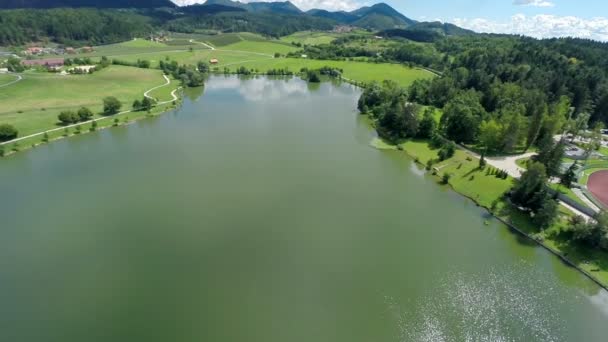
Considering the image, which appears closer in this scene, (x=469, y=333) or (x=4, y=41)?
(x=469, y=333)

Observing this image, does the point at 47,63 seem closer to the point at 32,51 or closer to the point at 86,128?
the point at 32,51

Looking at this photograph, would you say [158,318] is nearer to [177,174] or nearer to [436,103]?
[177,174]

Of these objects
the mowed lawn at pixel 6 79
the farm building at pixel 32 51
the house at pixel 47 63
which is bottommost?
the mowed lawn at pixel 6 79

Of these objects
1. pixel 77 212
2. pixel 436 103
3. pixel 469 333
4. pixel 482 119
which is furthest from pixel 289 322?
pixel 436 103

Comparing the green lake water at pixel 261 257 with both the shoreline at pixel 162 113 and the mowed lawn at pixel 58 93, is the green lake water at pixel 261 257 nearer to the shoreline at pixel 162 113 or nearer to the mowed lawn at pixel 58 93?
the shoreline at pixel 162 113

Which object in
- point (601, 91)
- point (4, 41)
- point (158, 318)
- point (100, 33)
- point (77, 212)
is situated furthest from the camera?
point (100, 33)

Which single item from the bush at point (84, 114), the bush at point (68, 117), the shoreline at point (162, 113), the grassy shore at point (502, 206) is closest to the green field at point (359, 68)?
the shoreline at point (162, 113)
